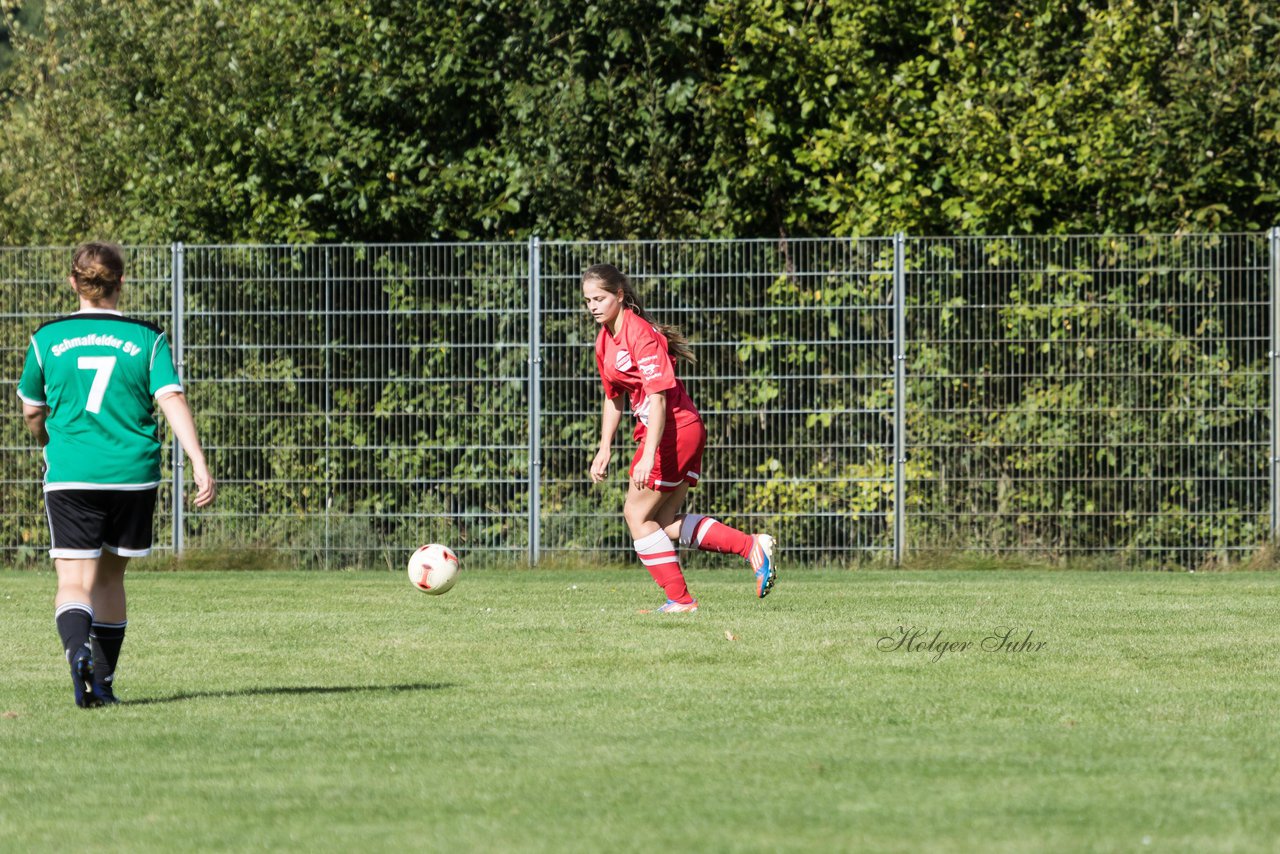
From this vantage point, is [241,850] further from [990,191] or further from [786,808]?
[990,191]

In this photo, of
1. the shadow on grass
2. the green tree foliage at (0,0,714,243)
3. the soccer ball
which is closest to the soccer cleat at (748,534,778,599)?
the soccer ball

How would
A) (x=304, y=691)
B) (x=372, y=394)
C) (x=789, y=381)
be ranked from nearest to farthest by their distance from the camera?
(x=304, y=691) < (x=789, y=381) < (x=372, y=394)

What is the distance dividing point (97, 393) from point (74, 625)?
84cm

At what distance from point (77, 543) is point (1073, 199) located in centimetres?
971

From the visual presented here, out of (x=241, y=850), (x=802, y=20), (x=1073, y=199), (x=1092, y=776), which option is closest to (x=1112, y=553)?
(x=1073, y=199)

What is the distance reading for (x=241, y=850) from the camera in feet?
13.7

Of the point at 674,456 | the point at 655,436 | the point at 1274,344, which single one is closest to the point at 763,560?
the point at 674,456

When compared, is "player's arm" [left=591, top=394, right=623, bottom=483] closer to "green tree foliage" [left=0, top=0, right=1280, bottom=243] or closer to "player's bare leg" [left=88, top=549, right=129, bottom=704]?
"player's bare leg" [left=88, top=549, right=129, bottom=704]

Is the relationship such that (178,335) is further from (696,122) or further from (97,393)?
(97,393)

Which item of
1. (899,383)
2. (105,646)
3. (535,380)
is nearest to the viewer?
(105,646)

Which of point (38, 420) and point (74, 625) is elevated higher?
point (38, 420)

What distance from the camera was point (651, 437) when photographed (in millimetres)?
9000

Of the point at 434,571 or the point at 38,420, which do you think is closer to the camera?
the point at 38,420

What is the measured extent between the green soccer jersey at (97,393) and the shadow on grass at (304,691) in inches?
32.7
